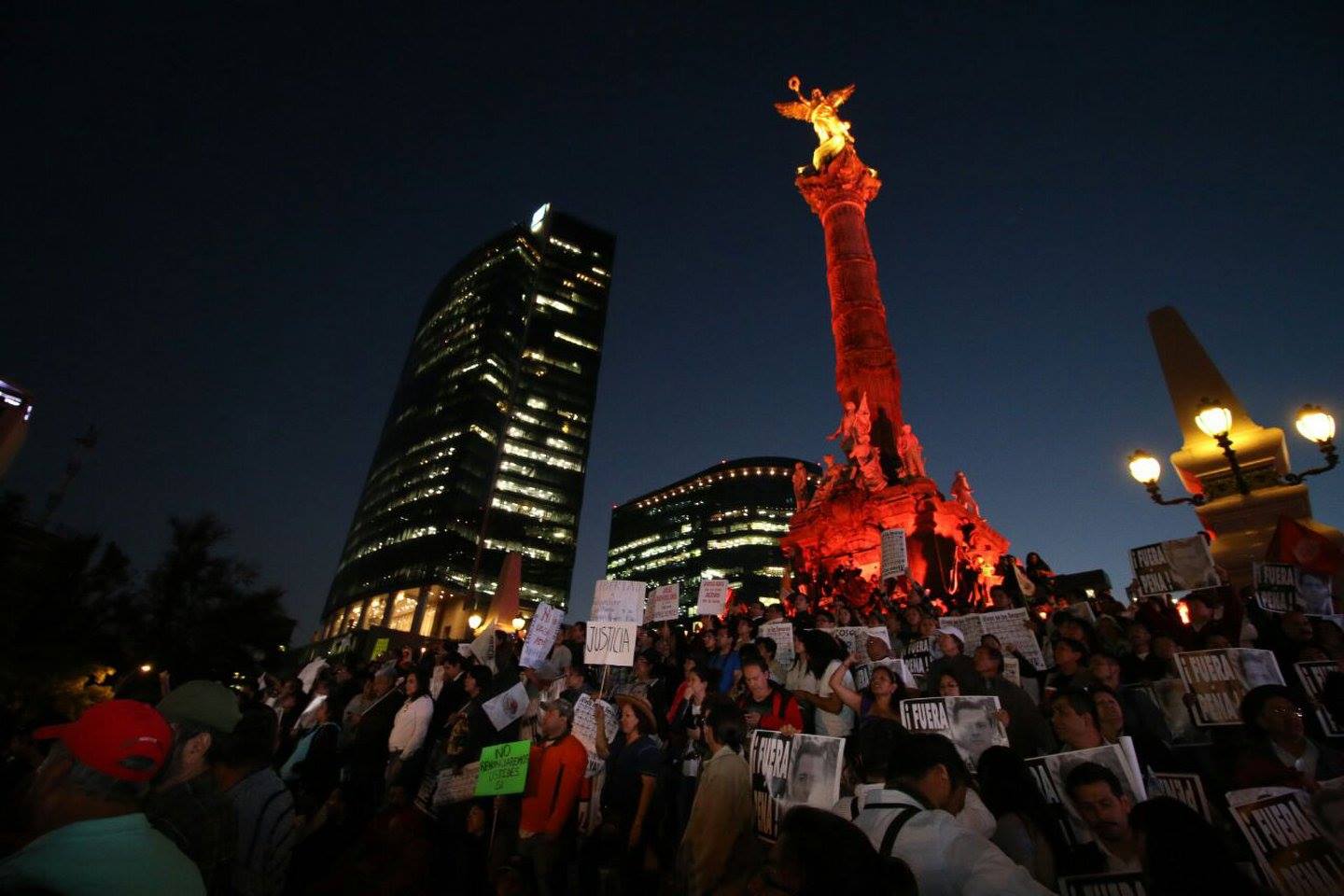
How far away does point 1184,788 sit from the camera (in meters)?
4.03

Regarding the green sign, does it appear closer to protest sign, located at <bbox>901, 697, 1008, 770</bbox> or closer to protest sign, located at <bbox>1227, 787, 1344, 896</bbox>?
protest sign, located at <bbox>901, 697, 1008, 770</bbox>

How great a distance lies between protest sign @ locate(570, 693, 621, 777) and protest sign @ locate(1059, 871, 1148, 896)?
445 centimetres

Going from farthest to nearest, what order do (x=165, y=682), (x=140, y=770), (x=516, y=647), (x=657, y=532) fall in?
(x=657, y=532) → (x=516, y=647) → (x=165, y=682) → (x=140, y=770)

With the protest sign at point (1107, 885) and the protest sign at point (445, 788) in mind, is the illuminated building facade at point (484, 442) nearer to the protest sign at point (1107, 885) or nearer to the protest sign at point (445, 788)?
the protest sign at point (445, 788)

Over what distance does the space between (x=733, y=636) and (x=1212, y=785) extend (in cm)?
539

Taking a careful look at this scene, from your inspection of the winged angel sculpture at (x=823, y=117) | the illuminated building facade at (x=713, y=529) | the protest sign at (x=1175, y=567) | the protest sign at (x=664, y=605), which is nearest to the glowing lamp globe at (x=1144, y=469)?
the protest sign at (x=1175, y=567)

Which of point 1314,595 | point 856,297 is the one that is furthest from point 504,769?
point 856,297

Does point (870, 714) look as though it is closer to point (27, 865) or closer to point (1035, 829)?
point (1035, 829)

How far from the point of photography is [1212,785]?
440 cm

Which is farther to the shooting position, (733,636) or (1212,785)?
(733,636)

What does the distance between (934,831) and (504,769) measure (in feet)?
14.5

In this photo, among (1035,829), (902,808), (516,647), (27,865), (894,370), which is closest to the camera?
(27,865)

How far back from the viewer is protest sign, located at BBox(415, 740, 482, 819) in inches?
249

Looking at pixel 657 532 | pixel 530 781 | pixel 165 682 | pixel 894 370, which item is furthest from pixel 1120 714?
pixel 657 532
